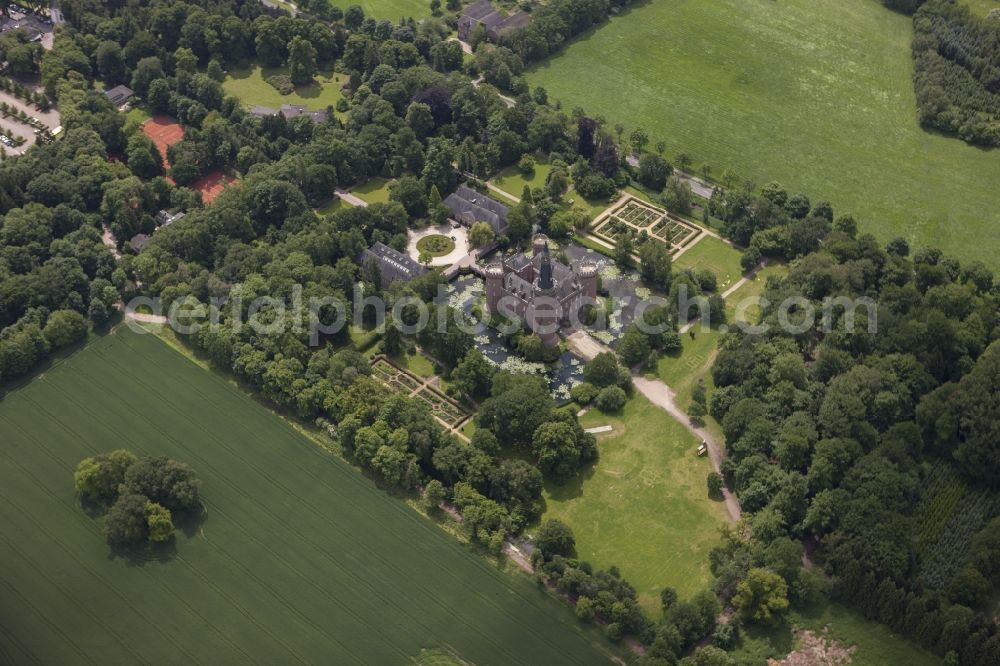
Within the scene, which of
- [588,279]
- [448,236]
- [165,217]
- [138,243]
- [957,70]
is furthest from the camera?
[957,70]

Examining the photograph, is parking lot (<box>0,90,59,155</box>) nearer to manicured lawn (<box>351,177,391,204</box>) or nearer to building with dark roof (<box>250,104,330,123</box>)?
building with dark roof (<box>250,104,330,123</box>)

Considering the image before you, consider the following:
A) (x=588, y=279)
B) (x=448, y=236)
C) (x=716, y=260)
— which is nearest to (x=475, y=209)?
(x=448, y=236)

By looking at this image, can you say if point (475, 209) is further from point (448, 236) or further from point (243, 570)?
point (243, 570)

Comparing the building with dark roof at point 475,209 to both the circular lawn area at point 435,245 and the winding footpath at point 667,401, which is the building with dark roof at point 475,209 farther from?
the winding footpath at point 667,401

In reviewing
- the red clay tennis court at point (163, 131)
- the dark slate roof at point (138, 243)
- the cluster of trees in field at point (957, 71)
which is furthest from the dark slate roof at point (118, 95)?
the cluster of trees in field at point (957, 71)

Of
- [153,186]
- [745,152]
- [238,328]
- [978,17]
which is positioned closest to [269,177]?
[153,186]

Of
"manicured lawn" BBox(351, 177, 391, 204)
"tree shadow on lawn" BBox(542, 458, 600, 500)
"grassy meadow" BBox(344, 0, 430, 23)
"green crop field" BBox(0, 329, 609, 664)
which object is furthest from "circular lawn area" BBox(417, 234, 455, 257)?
"grassy meadow" BBox(344, 0, 430, 23)

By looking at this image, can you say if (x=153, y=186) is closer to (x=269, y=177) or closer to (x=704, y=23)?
(x=269, y=177)
